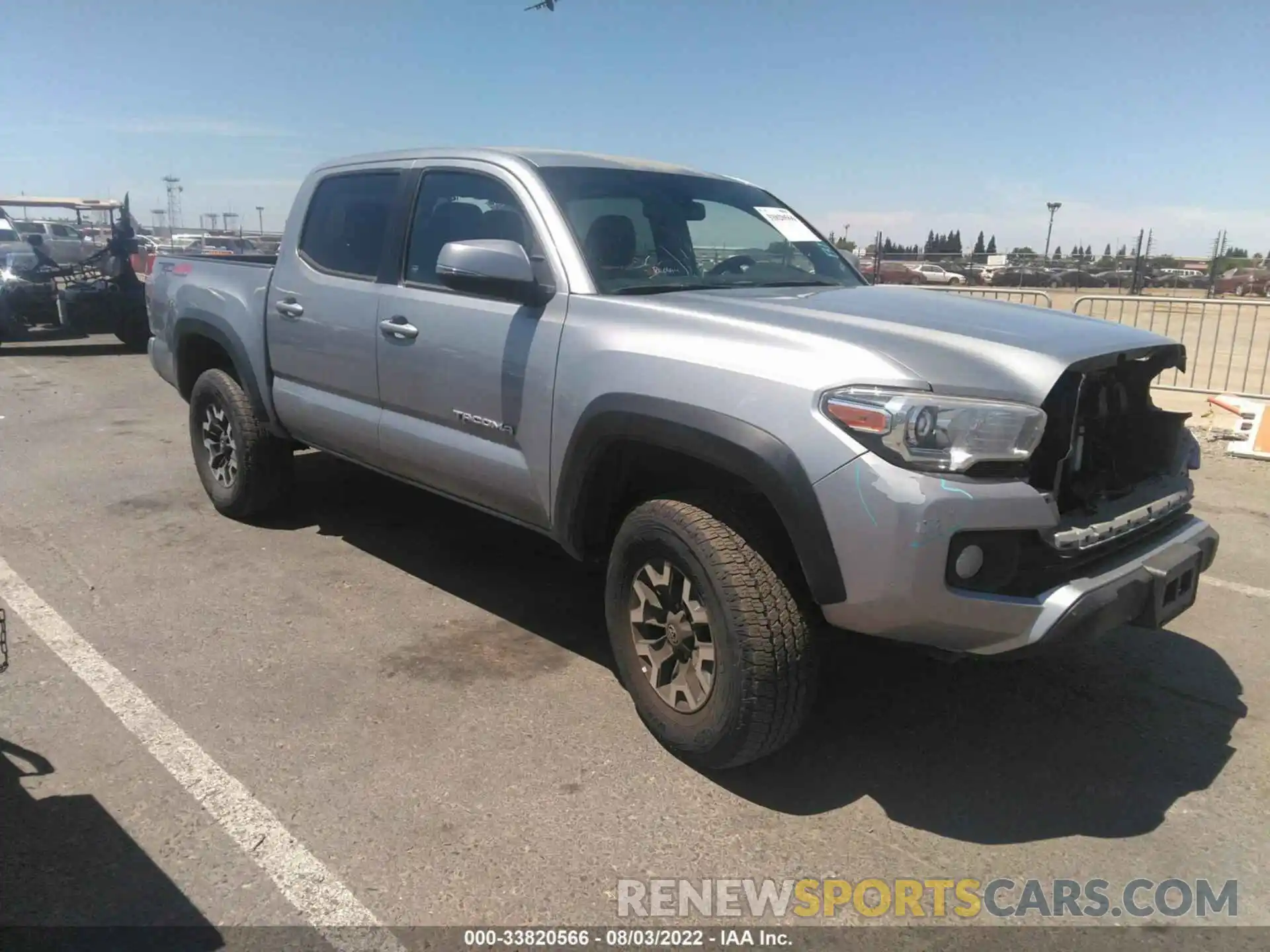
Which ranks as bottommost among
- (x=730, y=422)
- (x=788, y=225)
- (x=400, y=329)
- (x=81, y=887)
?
(x=81, y=887)

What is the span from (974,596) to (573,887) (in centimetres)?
130

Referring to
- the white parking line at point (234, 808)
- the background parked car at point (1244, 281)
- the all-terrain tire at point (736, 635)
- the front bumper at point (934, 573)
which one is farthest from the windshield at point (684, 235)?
the background parked car at point (1244, 281)

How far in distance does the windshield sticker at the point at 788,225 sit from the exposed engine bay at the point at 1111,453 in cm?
170

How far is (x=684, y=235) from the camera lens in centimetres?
397

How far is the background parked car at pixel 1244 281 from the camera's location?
31.0 metres

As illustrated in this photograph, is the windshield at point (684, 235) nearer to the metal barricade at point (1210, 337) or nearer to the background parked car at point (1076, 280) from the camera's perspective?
the metal barricade at point (1210, 337)

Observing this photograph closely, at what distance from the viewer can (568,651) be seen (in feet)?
13.0

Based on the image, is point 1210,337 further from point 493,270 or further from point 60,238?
point 60,238

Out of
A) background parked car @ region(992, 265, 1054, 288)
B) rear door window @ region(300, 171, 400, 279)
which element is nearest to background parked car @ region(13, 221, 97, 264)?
rear door window @ region(300, 171, 400, 279)

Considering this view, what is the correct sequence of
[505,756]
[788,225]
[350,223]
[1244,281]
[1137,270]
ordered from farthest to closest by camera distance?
[1244,281] < [1137,270] < [350,223] < [788,225] < [505,756]

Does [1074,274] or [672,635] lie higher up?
[1074,274]

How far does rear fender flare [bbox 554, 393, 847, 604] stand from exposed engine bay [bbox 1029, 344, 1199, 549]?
2.08ft

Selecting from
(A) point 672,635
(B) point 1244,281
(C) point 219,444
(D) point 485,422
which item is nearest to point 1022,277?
(B) point 1244,281

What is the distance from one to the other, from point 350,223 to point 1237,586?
466 cm
